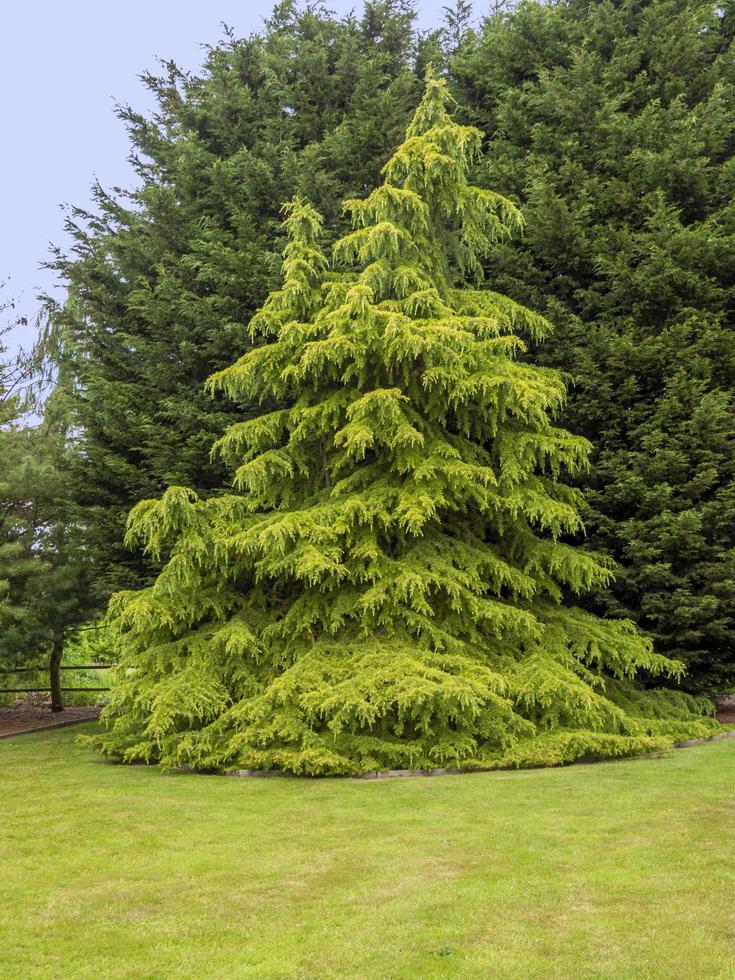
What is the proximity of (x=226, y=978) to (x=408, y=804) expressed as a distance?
3125mm

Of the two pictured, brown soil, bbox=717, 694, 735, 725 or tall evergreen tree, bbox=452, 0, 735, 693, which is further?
brown soil, bbox=717, 694, 735, 725

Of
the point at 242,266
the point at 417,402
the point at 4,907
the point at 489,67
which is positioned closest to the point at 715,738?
the point at 417,402

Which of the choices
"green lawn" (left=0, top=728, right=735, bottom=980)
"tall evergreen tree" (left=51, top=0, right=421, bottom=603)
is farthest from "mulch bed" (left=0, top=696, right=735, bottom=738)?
"green lawn" (left=0, top=728, right=735, bottom=980)

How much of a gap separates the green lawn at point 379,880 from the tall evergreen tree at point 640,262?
3.42m

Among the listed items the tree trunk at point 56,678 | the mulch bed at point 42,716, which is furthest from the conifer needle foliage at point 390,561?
the tree trunk at point 56,678

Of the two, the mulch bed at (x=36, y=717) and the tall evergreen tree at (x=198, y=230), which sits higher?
the tall evergreen tree at (x=198, y=230)

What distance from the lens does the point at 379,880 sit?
4.02 meters

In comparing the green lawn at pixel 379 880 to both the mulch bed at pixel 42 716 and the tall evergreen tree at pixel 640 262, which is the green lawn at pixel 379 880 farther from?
→ the mulch bed at pixel 42 716

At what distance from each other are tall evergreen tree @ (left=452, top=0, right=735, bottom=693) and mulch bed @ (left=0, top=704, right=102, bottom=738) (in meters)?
9.26

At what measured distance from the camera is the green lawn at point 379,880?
3.09m

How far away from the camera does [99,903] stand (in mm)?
3797

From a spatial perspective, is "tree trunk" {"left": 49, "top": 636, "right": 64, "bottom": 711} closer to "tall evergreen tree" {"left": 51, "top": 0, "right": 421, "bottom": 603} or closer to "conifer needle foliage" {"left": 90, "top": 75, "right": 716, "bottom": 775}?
"tall evergreen tree" {"left": 51, "top": 0, "right": 421, "bottom": 603}

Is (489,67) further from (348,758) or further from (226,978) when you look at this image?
(226,978)

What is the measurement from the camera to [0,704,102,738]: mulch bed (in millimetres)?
12852
